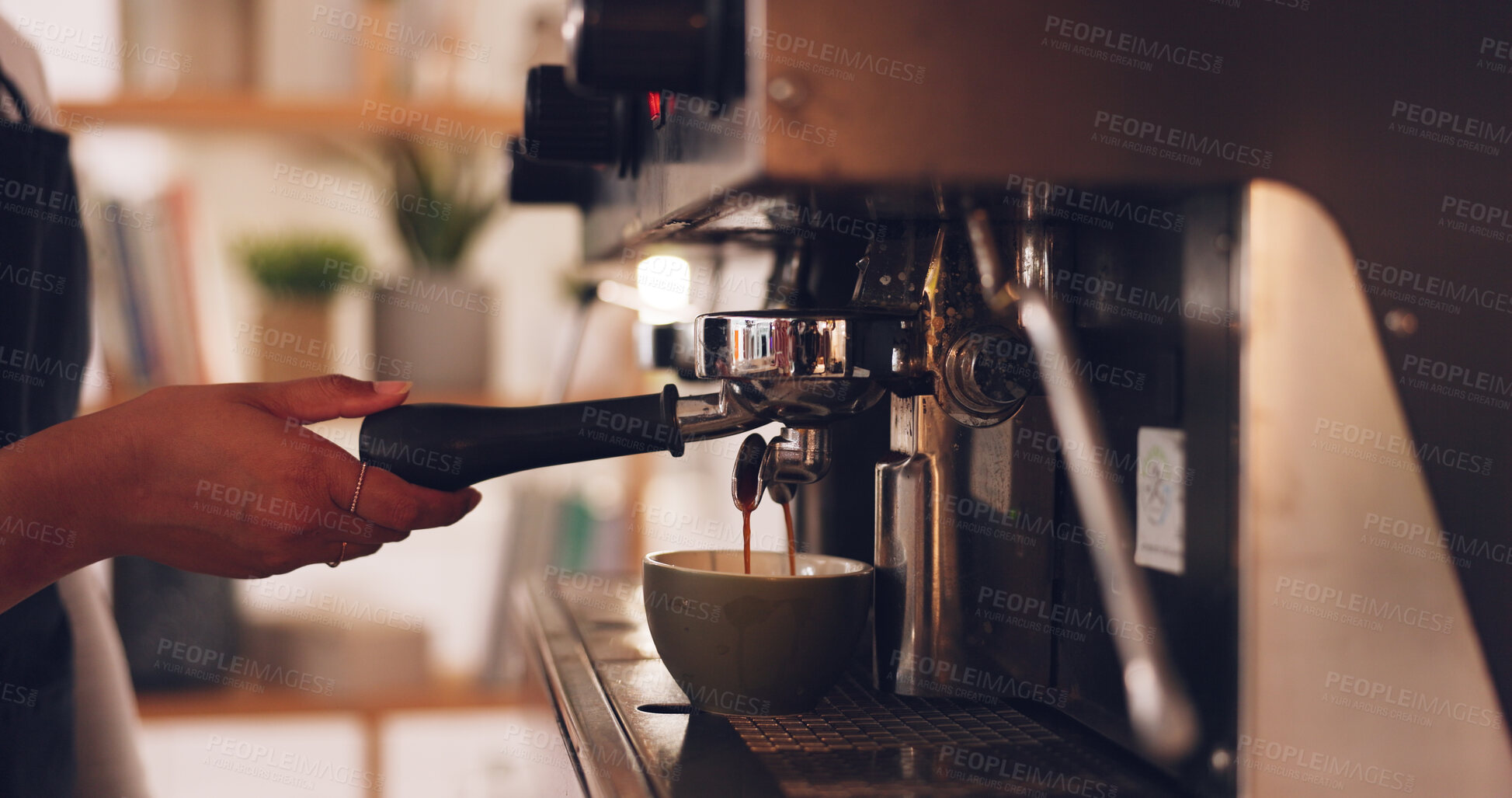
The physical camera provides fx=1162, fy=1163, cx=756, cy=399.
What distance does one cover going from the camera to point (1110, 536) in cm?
59

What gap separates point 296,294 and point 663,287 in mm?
624

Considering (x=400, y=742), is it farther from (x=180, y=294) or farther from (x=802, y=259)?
(x=802, y=259)

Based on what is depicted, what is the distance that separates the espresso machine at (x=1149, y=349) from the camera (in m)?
0.46

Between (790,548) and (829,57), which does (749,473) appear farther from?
(829,57)

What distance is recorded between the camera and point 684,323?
1019 millimetres

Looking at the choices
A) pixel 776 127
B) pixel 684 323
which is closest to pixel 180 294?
pixel 684 323

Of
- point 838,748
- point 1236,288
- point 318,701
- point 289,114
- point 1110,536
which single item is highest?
point 289,114

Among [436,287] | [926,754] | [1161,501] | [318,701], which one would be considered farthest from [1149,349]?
[318,701]

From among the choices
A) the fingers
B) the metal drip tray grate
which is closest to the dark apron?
the fingers

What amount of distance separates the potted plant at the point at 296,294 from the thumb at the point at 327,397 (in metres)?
0.84

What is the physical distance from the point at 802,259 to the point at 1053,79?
341mm

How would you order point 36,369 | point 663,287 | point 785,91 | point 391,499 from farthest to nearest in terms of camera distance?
point 663,287
point 36,369
point 391,499
point 785,91

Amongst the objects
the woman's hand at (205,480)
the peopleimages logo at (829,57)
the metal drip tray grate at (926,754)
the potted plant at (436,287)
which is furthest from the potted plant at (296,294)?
the peopleimages logo at (829,57)

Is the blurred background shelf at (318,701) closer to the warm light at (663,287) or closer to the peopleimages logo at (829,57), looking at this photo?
the warm light at (663,287)
